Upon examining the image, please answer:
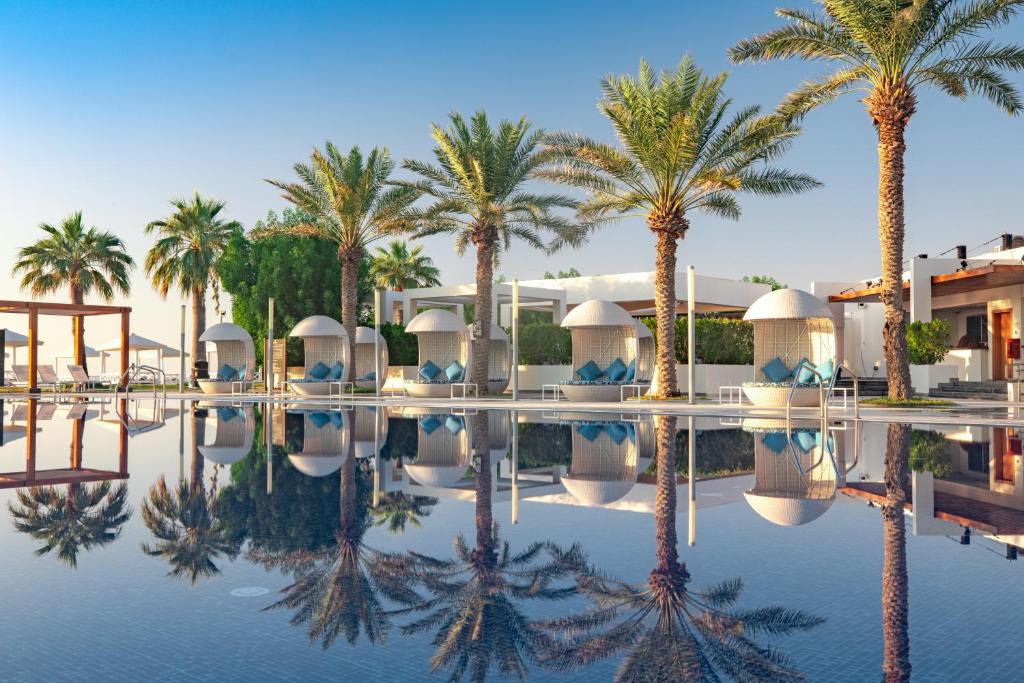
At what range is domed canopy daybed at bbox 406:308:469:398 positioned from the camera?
2714 centimetres

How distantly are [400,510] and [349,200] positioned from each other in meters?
23.8

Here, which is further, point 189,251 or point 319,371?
point 189,251

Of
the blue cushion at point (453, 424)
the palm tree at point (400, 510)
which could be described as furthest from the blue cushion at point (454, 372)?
the palm tree at point (400, 510)

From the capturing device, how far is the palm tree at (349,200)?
29.0m

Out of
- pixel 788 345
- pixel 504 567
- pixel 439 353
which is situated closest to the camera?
pixel 504 567

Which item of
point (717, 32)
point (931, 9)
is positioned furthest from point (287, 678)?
point (717, 32)

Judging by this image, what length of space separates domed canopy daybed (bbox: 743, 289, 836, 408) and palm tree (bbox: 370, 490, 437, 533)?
13.6 m

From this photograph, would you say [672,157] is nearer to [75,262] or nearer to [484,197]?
[484,197]

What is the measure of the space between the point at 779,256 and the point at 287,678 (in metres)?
34.3

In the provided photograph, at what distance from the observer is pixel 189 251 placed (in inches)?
1599

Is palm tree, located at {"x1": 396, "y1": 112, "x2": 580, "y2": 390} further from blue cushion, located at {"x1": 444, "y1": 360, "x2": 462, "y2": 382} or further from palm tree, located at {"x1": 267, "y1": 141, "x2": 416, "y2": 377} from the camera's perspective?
palm tree, located at {"x1": 267, "y1": 141, "x2": 416, "y2": 377}

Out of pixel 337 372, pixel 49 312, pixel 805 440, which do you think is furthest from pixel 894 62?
pixel 49 312

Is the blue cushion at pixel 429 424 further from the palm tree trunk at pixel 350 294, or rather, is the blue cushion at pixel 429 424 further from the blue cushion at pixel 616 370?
the palm tree trunk at pixel 350 294

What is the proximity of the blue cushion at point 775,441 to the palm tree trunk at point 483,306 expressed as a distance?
1434 cm
